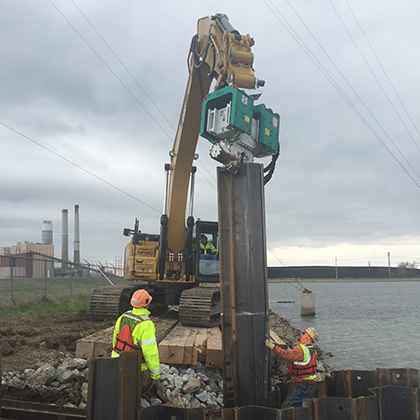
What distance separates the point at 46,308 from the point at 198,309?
7959mm

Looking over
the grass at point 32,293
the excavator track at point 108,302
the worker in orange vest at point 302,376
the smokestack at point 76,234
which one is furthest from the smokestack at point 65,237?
the worker in orange vest at point 302,376

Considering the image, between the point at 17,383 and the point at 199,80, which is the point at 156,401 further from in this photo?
the point at 199,80

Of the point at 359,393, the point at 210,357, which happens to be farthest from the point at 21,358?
the point at 359,393

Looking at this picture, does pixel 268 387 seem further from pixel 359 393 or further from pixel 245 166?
pixel 245 166

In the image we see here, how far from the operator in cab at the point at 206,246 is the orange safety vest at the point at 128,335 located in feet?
21.4

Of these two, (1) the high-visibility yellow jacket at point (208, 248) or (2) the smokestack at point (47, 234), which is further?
(2) the smokestack at point (47, 234)

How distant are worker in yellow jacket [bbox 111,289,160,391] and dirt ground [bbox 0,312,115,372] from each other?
249cm

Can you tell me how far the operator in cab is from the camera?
12.1 m

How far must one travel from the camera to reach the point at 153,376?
5410mm

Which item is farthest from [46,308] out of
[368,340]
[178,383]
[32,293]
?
[368,340]

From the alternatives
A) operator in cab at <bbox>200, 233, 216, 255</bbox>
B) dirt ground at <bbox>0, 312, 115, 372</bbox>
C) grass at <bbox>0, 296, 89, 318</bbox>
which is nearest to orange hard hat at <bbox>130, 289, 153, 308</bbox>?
dirt ground at <bbox>0, 312, 115, 372</bbox>

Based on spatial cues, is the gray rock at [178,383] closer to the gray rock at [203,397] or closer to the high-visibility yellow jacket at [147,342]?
the gray rock at [203,397]

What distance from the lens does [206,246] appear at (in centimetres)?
1214

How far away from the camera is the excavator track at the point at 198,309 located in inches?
406
